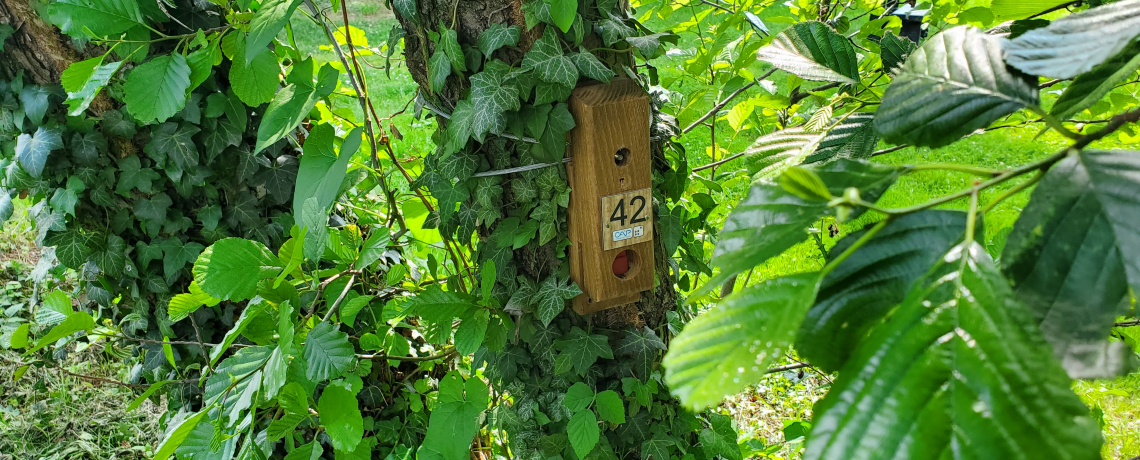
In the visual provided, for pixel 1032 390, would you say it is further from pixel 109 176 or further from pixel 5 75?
pixel 5 75

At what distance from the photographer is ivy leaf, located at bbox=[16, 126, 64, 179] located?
1.98 m

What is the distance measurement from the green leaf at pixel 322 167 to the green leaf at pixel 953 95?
3.25ft

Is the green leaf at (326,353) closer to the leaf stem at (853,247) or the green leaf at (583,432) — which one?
the green leaf at (583,432)

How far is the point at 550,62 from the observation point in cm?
130

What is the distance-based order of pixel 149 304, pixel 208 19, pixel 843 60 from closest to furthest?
pixel 843 60 < pixel 208 19 < pixel 149 304

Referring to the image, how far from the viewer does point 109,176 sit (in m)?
2.07

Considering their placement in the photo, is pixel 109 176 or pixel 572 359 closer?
pixel 572 359

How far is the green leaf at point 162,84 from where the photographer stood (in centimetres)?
144

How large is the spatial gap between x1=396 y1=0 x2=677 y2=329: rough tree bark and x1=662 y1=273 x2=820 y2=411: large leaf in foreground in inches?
40.3

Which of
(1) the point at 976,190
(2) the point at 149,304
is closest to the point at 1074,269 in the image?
(1) the point at 976,190

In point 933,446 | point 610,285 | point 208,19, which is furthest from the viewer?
point 208,19

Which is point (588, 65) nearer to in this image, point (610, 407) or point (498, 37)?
point (498, 37)

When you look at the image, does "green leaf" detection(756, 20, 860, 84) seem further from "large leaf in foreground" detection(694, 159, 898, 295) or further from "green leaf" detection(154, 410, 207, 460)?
"green leaf" detection(154, 410, 207, 460)

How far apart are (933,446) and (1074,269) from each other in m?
0.13
